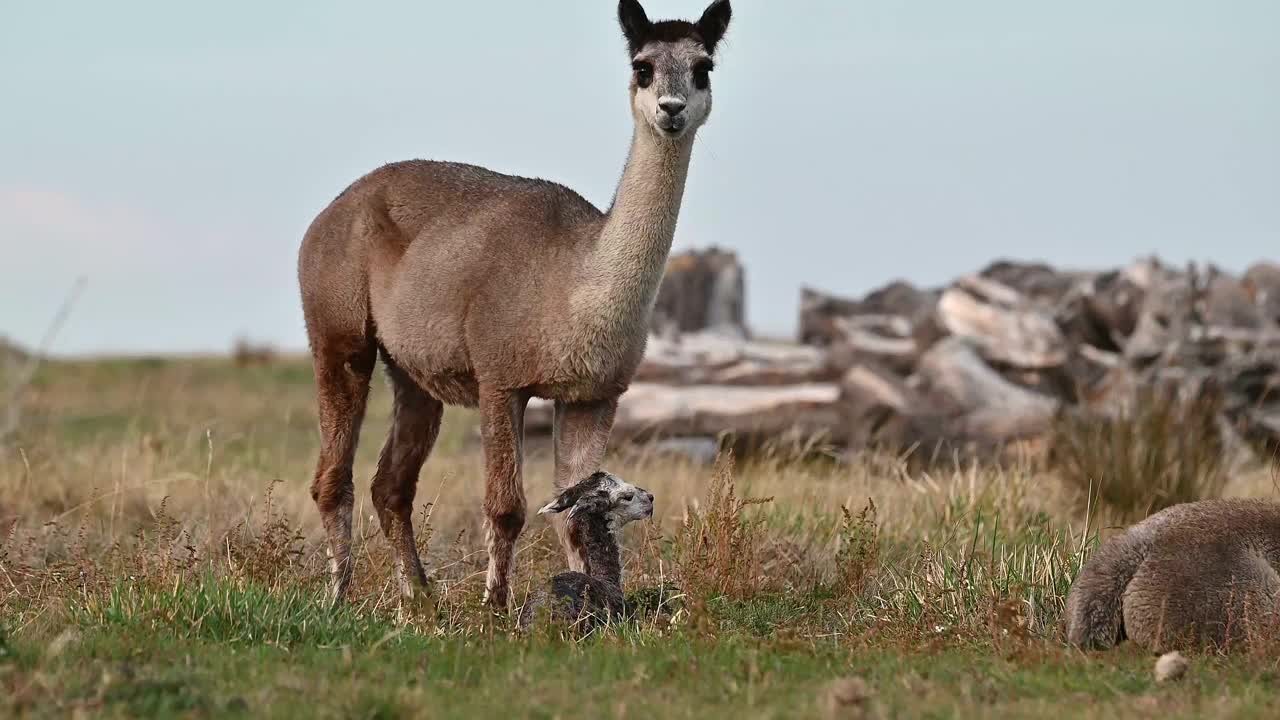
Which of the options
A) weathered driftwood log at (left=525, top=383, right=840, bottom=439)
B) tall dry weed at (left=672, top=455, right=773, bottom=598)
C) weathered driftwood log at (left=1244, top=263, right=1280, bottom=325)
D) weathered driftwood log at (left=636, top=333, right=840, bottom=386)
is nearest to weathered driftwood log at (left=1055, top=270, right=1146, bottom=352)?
weathered driftwood log at (left=1244, top=263, right=1280, bottom=325)

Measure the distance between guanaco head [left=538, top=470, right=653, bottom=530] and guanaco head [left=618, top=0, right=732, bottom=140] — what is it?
5.97 feet

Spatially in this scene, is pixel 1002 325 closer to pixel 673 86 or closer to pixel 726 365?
pixel 726 365

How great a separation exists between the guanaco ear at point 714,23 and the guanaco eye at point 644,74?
397 mm

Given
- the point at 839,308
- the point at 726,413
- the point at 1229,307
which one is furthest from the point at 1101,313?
the point at 726,413

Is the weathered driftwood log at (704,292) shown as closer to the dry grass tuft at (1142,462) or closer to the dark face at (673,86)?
the dry grass tuft at (1142,462)

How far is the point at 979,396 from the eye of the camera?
1510 cm

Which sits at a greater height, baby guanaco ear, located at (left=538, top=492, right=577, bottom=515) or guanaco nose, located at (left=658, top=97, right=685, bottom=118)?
guanaco nose, located at (left=658, top=97, right=685, bottom=118)

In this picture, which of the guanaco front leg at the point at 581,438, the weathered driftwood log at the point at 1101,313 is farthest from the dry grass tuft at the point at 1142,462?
the weathered driftwood log at the point at 1101,313

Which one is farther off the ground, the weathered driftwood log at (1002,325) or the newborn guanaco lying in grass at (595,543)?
the weathered driftwood log at (1002,325)

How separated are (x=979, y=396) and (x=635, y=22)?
8576 mm

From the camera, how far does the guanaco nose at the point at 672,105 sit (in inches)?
282

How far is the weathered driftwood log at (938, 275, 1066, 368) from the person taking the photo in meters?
16.7

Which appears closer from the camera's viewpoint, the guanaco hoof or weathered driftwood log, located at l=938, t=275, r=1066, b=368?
the guanaco hoof

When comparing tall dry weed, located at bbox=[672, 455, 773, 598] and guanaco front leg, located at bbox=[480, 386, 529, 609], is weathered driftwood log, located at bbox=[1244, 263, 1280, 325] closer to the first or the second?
tall dry weed, located at bbox=[672, 455, 773, 598]
